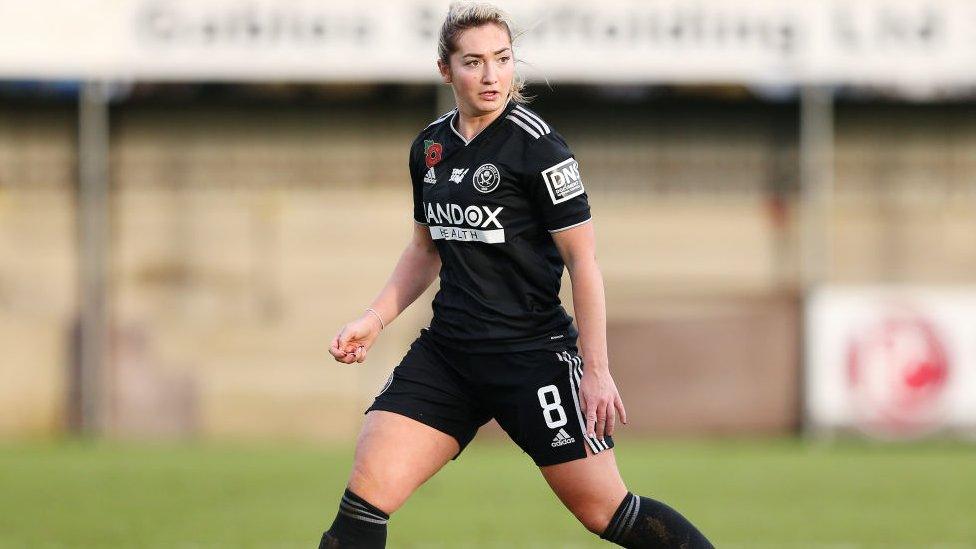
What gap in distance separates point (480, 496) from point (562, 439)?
6.74 m

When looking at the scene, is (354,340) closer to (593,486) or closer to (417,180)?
(417,180)

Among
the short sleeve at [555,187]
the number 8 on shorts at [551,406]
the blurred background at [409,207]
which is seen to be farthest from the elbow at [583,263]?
the blurred background at [409,207]

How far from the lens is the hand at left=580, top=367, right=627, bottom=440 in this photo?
5.31m

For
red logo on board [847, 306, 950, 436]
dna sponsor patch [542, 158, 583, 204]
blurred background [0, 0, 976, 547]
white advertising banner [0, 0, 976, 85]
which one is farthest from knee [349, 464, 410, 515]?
red logo on board [847, 306, 950, 436]

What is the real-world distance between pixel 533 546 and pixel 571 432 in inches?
149

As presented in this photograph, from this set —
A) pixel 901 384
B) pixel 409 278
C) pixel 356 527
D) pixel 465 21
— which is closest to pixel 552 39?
pixel 901 384

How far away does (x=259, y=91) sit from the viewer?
62.8ft

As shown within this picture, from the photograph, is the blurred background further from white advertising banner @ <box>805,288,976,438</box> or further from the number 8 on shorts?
the number 8 on shorts

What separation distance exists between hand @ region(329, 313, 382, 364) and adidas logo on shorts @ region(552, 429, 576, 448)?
740 millimetres

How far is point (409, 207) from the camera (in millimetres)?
18828

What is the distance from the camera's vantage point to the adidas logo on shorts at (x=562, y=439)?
5.40 meters

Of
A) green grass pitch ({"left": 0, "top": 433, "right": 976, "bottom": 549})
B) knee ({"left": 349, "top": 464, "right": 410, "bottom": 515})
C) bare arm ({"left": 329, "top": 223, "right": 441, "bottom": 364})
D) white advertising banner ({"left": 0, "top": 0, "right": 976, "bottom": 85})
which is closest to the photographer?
knee ({"left": 349, "top": 464, "right": 410, "bottom": 515})

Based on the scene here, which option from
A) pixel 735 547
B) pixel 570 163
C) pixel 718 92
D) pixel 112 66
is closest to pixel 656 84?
pixel 718 92

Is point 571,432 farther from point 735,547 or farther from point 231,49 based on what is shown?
point 231,49
